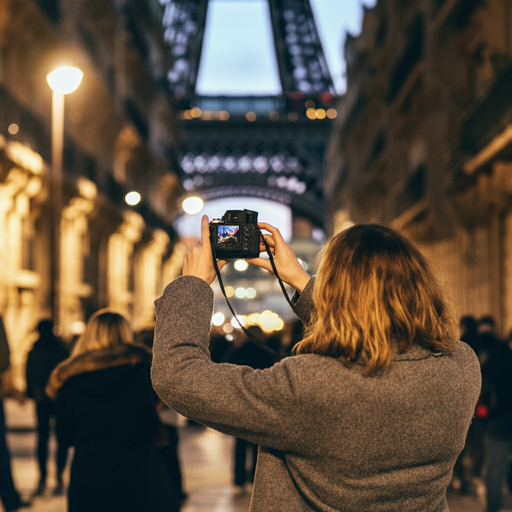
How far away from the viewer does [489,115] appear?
1435 cm

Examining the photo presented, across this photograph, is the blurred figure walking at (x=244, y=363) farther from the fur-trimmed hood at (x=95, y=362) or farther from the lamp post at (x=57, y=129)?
the lamp post at (x=57, y=129)

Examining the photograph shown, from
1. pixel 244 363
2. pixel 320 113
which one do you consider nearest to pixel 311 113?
pixel 320 113

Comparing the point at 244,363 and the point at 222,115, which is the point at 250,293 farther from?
the point at 244,363

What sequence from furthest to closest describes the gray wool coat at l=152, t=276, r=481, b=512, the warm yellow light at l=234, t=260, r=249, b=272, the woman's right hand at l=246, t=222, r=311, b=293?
the warm yellow light at l=234, t=260, r=249, b=272
the woman's right hand at l=246, t=222, r=311, b=293
the gray wool coat at l=152, t=276, r=481, b=512

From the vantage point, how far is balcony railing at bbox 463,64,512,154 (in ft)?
42.9

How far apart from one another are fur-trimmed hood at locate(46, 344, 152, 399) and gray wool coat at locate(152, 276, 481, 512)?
7.59 ft

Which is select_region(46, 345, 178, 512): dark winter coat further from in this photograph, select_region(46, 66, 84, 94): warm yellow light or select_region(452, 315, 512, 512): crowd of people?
select_region(46, 66, 84, 94): warm yellow light

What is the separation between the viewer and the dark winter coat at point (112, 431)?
3955 millimetres

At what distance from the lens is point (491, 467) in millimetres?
6992

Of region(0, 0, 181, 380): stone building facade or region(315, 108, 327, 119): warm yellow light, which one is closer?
region(0, 0, 181, 380): stone building facade

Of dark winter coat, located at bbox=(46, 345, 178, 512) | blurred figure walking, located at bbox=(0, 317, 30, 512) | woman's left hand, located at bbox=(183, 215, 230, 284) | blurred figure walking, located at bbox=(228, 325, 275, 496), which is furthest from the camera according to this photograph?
blurred figure walking, located at bbox=(228, 325, 275, 496)

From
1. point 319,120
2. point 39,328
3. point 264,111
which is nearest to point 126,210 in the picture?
point 39,328

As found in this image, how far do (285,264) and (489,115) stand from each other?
12.7m

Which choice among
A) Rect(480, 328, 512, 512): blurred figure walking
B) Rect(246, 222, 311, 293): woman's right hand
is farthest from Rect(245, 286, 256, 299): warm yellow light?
Rect(246, 222, 311, 293): woman's right hand
